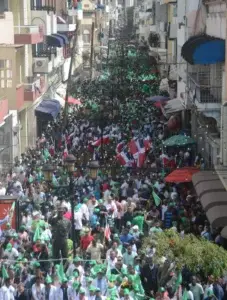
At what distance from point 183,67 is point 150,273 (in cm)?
2119

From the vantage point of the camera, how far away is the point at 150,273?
17.9 meters

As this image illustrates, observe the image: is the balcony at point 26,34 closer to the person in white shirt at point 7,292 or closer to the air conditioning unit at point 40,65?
the air conditioning unit at point 40,65

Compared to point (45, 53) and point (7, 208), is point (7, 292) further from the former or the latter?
point (45, 53)

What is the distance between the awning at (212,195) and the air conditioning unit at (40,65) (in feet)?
52.6

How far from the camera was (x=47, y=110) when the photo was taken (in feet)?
139

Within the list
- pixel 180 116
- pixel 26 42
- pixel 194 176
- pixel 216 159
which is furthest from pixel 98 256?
pixel 180 116

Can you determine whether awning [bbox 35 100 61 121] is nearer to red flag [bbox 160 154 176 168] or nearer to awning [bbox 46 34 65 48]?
awning [bbox 46 34 65 48]

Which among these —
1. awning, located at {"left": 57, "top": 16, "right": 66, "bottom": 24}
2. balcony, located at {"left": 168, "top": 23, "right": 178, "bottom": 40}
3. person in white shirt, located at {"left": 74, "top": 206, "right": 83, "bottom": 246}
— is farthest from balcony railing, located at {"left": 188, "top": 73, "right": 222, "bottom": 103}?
awning, located at {"left": 57, "top": 16, "right": 66, "bottom": 24}

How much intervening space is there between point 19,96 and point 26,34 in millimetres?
2651

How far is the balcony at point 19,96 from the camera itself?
110 feet

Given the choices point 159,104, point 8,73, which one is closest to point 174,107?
point 159,104

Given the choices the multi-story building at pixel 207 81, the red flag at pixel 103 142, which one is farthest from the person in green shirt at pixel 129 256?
the red flag at pixel 103 142

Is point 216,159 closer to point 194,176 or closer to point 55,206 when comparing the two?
point 194,176

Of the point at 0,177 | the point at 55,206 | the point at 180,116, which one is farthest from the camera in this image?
the point at 180,116
